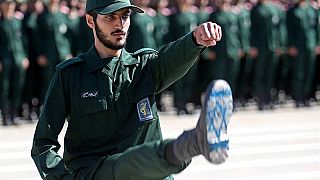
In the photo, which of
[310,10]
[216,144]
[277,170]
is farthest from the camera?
[310,10]

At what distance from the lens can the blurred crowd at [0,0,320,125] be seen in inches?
493

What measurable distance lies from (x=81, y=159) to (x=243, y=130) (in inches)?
282

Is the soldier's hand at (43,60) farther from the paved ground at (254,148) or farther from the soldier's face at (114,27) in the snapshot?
the soldier's face at (114,27)

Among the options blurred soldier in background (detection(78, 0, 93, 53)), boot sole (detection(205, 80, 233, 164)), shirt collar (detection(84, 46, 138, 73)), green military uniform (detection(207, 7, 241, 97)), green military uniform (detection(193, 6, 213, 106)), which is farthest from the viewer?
green military uniform (detection(193, 6, 213, 106))

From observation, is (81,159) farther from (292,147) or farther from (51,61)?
→ (51,61)

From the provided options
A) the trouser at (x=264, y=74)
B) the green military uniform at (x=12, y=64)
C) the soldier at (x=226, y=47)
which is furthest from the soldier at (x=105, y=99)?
the trouser at (x=264, y=74)

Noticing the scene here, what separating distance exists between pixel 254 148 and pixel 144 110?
5761 millimetres

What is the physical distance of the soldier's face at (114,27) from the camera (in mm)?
4574

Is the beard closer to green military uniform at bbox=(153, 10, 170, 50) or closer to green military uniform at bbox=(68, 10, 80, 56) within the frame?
green military uniform at bbox=(68, 10, 80, 56)

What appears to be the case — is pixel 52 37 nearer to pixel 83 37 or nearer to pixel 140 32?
pixel 83 37

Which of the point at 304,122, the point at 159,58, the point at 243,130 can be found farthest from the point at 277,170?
the point at 159,58

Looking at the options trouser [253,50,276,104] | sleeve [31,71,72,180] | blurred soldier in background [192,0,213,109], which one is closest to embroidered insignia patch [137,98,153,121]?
sleeve [31,71,72,180]

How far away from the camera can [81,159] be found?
4637 mm

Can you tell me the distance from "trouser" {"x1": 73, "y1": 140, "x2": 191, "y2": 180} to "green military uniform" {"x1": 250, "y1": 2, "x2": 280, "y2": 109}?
30.4 ft
